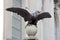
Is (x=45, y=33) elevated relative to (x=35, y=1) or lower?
lower

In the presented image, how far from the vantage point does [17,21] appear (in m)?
1.77

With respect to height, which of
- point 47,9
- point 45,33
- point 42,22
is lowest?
point 45,33

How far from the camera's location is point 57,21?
176cm

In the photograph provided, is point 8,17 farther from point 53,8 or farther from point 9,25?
point 53,8

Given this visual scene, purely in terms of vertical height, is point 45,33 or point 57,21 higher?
point 57,21

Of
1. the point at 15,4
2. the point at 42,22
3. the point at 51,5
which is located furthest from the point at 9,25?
the point at 51,5

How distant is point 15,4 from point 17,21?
188mm

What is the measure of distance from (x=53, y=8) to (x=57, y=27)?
0.21 m

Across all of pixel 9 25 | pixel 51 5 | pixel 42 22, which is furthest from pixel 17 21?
pixel 51 5

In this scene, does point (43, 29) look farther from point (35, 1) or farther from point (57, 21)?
point (35, 1)

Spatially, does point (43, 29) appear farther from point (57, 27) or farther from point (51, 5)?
point (51, 5)

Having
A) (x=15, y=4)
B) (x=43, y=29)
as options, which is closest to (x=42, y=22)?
(x=43, y=29)

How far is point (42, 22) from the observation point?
5.80 ft

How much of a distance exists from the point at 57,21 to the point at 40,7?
24 cm
